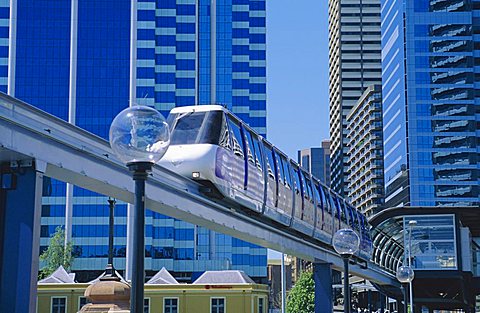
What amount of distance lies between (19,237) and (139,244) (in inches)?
132

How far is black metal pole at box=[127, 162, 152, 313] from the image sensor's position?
7469 mm

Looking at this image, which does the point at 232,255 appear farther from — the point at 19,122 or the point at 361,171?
the point at 19,122

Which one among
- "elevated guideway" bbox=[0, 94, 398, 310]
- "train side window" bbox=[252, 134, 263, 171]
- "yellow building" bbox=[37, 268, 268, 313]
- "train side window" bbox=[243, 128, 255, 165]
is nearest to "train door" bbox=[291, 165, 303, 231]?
Result: "train side window" bbox=[252, 134, 263, 171]

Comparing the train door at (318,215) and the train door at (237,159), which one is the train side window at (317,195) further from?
the train door at (237,159)

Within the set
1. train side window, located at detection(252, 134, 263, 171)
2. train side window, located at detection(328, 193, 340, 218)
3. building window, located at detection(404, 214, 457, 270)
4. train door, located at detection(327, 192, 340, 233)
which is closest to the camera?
train side window, located at detection(252, 134, 263, 171)

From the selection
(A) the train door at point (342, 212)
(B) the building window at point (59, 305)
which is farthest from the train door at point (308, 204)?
(B) the building window at point (59, 305)

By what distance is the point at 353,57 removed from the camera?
614ft

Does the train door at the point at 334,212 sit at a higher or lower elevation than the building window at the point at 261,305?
higher

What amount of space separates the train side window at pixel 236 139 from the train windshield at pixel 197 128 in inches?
24.8

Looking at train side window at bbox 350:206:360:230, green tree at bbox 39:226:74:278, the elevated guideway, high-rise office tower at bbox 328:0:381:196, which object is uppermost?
high-rise office tower at bbox 328:0:381:196

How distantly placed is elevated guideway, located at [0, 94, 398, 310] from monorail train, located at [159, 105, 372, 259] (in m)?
0.45

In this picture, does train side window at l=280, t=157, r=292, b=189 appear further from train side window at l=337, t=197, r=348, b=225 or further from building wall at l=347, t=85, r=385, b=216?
building wall at l=347, t=85, r=385, b=216

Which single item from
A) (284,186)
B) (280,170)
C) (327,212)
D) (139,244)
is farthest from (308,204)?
(139,244)

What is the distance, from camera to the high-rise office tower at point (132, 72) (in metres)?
97.9
